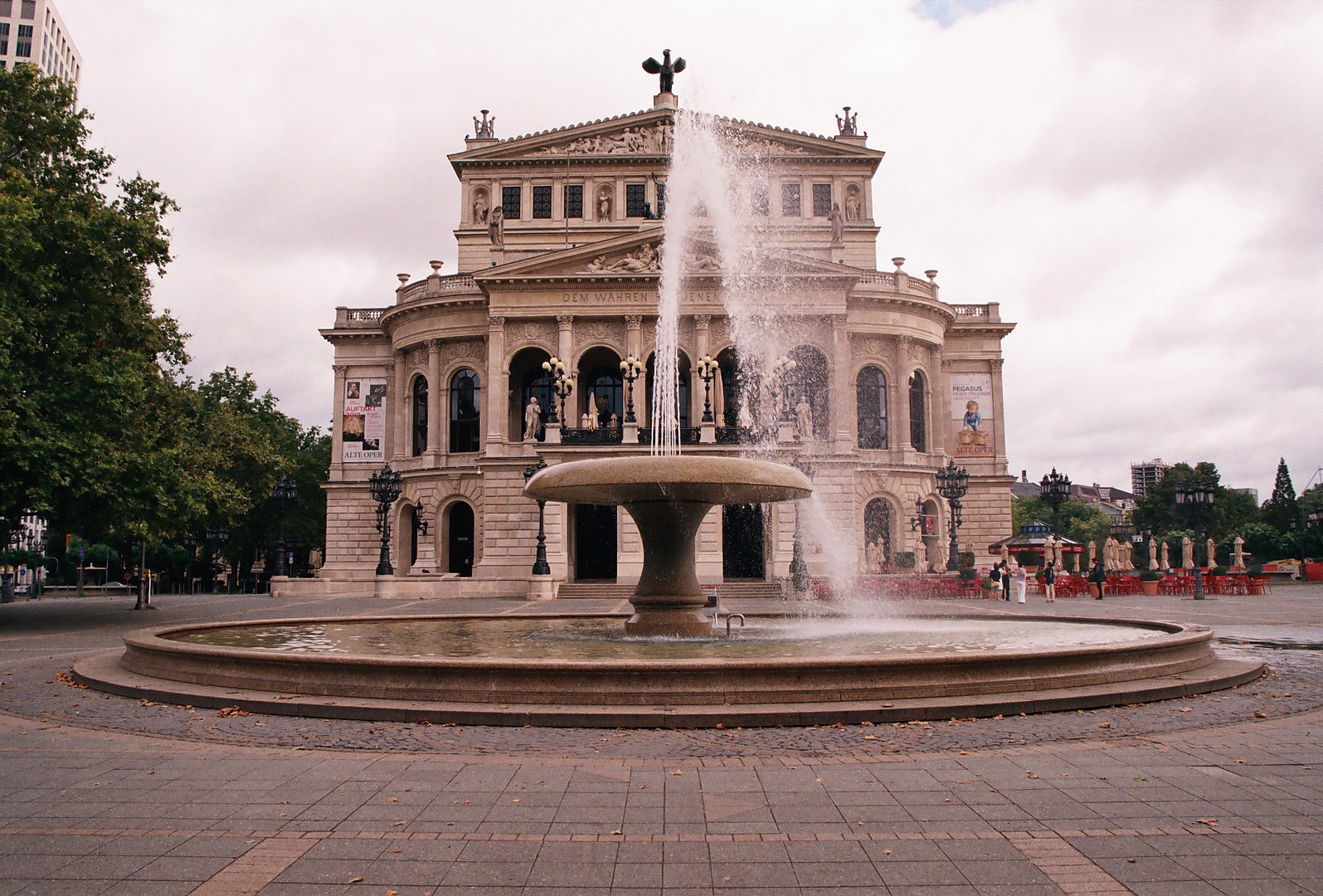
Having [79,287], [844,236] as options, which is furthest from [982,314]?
[79,287]

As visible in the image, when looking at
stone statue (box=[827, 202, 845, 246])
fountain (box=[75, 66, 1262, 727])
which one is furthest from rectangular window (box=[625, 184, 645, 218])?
fountain (box=[75, 66, 1262, 727])

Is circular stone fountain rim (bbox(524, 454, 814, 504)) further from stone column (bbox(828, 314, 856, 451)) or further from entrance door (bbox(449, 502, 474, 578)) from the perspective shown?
entrance door (bbox(449, 502, 474, 578))

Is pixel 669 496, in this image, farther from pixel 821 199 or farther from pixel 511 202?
pixel 821 199

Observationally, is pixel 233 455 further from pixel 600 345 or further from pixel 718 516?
pixel 718 516

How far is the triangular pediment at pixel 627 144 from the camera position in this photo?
47.3m

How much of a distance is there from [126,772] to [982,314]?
4867 cm

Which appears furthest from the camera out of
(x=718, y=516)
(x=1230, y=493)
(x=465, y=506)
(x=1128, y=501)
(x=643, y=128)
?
(x=1128, y=501)

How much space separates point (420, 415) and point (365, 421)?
308cm

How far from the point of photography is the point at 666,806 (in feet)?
17.1

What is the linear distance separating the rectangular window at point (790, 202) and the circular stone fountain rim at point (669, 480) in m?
38.3

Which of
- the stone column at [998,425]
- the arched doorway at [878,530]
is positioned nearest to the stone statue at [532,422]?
the arched doorway at [878,530]

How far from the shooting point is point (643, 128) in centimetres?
4772

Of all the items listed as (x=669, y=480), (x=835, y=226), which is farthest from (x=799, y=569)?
(x=669, y=480)

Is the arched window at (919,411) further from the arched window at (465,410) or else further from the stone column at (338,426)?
the stone column at (338,426)
